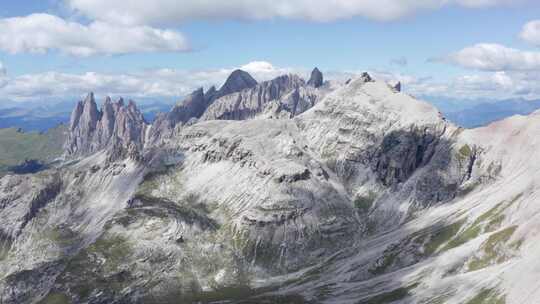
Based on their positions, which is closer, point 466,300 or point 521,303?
point 521,303

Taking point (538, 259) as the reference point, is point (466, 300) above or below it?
below

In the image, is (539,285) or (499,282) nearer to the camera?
(539,285)

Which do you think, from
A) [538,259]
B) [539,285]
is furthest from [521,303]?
[538,259]

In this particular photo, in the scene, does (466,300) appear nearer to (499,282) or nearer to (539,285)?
(499,282)

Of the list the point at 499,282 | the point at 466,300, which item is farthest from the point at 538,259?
the point at 466,300

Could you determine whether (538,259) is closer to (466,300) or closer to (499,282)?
(499,282)

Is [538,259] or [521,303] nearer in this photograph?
[521,303]

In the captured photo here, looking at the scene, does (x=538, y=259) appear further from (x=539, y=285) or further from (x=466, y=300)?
(x=466, y=300)

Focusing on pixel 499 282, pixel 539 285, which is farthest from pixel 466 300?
pixel 539 285
